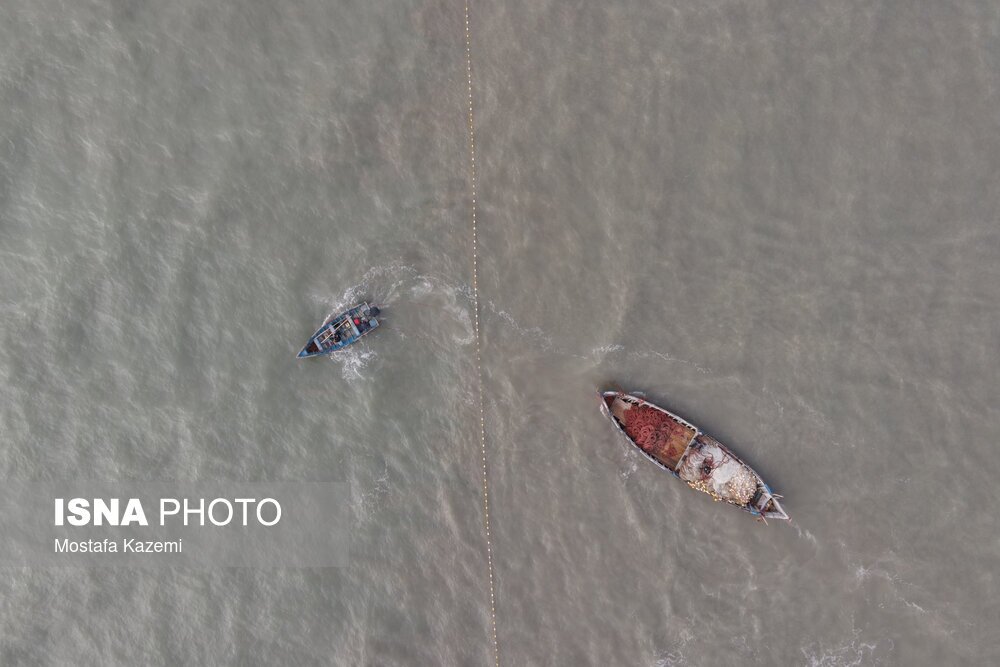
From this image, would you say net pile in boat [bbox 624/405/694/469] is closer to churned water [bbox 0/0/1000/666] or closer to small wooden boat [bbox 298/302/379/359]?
churned water [bbox 0/0/1000/666]

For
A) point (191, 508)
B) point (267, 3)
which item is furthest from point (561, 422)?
point (267, 3)

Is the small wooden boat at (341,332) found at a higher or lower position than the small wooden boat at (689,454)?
higher

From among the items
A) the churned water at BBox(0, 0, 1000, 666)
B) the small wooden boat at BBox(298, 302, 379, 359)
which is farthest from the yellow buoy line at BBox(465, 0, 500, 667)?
the small wooden boat at BBox(298, 302, 379, 359)

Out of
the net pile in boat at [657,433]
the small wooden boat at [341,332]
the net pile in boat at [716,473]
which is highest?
the small wooden boat at [341,332]

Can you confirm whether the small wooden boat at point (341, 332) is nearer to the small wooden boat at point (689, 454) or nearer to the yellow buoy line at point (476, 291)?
the yellow buoy line at point (476, 291)

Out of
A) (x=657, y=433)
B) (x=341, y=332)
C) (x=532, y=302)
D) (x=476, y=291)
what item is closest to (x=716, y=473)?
(x=657, y=433)

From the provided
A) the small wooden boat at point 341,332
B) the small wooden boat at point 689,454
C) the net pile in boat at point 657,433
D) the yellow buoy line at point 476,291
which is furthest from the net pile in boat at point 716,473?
the small wooden boat at point 341,332

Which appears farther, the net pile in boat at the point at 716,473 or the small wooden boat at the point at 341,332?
the small wooden boat at the point at 341,332
